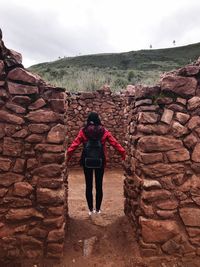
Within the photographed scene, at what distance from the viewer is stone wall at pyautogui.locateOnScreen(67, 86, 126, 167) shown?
11.2 metres

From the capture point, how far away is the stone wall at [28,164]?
158 inches

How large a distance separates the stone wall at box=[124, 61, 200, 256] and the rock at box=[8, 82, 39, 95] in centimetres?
146

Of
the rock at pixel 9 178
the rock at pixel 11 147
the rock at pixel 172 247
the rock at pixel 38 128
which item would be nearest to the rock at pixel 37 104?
the rock at pixel 38 128

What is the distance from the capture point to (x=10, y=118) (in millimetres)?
4008

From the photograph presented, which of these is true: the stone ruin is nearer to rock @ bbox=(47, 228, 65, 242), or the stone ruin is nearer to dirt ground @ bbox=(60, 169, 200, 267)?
rock @ bbox=(47, 228, 65, 242)

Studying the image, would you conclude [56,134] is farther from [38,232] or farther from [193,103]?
[193,103]

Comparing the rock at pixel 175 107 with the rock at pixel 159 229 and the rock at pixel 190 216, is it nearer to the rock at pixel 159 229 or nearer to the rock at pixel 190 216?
the rock at pixel 190 216

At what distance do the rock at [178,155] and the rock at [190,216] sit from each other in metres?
0.65

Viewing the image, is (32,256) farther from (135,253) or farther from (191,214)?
(191,214)

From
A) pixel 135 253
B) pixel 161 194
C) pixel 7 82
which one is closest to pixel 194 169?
pixel 161 194

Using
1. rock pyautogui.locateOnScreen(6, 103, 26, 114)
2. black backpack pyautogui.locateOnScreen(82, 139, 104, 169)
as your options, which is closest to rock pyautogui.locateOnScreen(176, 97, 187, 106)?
black backpack pyautogui.locateOnScreen(82, 139, 104, 169)

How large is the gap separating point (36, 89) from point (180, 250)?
9.13 ft

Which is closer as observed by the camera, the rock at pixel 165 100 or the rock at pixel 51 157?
the rock at pixel 51 157

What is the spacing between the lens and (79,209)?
6.16 metres
